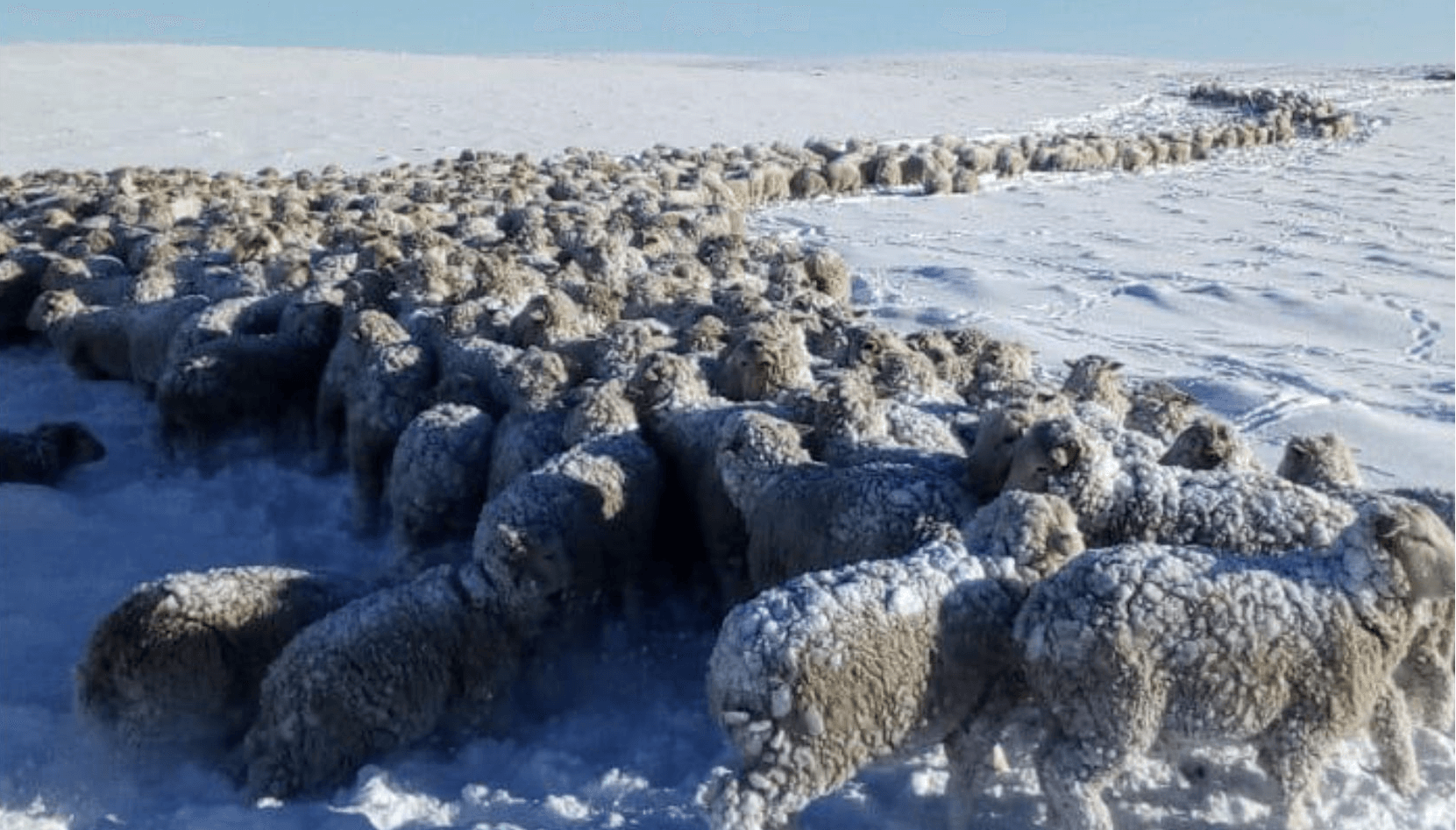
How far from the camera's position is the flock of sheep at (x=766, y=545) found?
119 inches

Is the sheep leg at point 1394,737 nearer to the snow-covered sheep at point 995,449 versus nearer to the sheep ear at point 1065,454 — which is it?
the sheep ear at point 1065,454

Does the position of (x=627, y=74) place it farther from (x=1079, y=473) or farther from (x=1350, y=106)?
(x=1079, y=473)

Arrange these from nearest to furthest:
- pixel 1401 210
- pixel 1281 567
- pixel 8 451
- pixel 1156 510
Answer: pixel 1281 567, pixel 1156 510, pixel 8 451, pixel 1401 210

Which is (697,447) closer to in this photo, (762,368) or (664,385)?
(664,385)

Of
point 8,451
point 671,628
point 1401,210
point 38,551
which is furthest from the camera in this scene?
point 1401,210

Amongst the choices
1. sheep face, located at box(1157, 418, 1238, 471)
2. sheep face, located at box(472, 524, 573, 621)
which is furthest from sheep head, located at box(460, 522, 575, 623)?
sheep face, located at box(1157, 418, 1238, 471)

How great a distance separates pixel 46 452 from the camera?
6773mm

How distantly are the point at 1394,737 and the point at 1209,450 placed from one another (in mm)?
1209

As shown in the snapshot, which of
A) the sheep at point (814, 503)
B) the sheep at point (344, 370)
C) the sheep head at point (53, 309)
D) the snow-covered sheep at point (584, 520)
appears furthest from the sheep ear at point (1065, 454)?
the sheep head at point (53, 309)

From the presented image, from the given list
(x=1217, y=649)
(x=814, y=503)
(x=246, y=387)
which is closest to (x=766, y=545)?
(x=814, y=503)

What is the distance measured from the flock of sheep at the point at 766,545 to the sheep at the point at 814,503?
0.04 ft

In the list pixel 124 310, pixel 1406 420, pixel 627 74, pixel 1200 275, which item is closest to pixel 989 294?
pixel 1200 275

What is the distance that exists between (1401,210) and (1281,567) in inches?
542

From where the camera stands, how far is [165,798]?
3867mm
